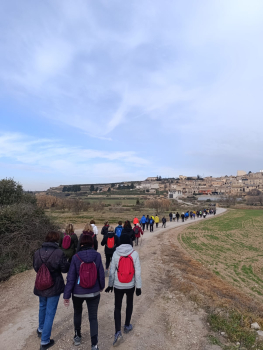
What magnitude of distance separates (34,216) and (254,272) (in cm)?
1097

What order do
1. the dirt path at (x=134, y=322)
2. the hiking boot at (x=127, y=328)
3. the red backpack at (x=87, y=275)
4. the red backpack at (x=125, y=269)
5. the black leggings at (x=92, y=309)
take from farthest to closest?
1. the hiking boot at (x=127, y=328)
2. the dirt path at (x=134, y=322)
3. the red backpack at (x=125, y=269)
4. the black leggings at (x=92, y=309)
5. the red backpack at (x=87, y=275)

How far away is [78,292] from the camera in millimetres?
3588

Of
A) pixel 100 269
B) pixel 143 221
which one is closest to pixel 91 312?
pixel 100 269

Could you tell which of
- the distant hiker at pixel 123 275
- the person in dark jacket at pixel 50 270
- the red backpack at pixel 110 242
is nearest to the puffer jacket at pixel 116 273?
the distant hiker at pixel 123 275

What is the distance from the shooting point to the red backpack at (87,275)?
353 cm

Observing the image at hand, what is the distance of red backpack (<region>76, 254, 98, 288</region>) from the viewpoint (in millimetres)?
3534

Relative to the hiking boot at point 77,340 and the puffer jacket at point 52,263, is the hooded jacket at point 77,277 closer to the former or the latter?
the puffer jacket at point 52,263

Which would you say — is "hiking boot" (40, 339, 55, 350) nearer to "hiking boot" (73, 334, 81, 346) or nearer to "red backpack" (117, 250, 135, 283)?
"hiking boot" (73, 334, 81, 346)

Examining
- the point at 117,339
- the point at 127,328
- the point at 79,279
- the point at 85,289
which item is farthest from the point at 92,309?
the point at 127,328

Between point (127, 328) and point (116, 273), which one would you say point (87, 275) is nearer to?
point (116, 273)

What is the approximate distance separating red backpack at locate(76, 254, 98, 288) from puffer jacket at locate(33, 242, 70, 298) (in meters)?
0.35

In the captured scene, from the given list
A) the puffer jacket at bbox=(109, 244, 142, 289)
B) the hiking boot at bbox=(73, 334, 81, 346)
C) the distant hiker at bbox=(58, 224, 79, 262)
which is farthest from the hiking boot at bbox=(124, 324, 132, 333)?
the distant hiker at bbox=(58, 224, 79, 262)

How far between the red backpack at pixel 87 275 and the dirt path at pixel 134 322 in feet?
4.13

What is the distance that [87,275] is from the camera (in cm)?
354
